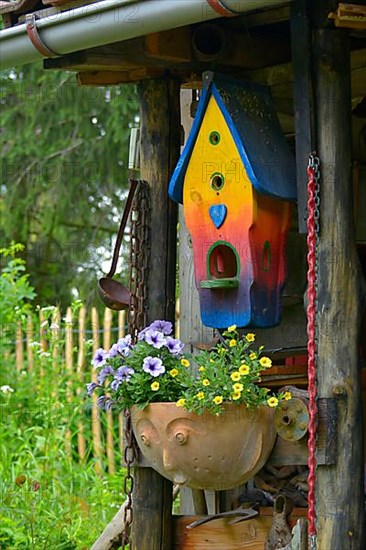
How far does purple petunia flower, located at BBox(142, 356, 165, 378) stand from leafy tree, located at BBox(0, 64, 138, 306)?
4.79 meters

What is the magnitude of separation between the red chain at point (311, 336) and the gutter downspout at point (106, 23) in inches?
25.0

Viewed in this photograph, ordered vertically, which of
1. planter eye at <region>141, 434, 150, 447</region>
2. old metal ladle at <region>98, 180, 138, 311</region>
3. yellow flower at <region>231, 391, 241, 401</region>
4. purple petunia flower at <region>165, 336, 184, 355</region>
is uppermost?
old metal ladle at <region>98, 180, 138, 311</region>

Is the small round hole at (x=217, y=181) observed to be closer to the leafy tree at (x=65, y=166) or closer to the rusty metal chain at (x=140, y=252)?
the rusty metal chain at (x=140, y=252)

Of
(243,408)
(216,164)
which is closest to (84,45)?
(216,164)

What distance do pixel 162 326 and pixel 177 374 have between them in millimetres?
279

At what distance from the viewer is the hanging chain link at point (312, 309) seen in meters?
3.90

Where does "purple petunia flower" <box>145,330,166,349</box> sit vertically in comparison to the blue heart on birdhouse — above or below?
below

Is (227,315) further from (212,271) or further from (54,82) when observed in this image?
(54,82)

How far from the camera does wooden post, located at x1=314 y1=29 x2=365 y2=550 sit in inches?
156

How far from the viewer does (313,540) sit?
3912 mm

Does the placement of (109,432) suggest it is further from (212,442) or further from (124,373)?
(212,442)

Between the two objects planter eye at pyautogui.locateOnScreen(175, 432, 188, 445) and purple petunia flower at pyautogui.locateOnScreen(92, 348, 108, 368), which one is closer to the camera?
planter eye at pyautogui.locateOnScreen(175, 432, 188, 445)

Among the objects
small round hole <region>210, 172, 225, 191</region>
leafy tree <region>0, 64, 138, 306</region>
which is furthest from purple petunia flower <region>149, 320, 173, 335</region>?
leafy tree <region>0, 64, 138, 306</region>

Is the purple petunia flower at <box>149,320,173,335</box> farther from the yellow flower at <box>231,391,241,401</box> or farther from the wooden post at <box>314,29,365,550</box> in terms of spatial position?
the wooden post at <box>314,29,365,550</box>
